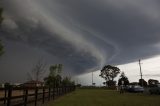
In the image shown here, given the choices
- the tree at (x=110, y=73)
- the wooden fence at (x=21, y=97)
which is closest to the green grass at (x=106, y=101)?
the wooden fence at (x=21, y=97)

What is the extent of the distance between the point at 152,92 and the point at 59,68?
109ft

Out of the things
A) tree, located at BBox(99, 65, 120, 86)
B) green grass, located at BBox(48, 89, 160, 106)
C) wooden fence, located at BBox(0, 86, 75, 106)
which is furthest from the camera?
tree, located at BBox(99, 65, 120, 86)

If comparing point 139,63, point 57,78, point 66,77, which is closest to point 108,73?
point 66,77

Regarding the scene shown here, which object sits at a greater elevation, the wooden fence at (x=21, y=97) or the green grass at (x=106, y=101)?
the wooden fence at (x=21, y=97)

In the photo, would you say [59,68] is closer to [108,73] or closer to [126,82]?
[108,73]

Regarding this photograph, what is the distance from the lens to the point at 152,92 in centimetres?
3891

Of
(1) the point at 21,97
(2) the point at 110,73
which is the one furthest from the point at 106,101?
(2) the point at 110,73

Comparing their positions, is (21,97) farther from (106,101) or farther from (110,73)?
(110,73)

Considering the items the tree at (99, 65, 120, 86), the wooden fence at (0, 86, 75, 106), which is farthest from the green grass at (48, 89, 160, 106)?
the tree at (99, 65, 120, 86)

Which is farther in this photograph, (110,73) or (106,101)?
(110,73)

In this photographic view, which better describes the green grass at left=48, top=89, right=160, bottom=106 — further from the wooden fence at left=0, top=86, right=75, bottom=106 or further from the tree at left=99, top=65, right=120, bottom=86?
the tree at left=99, top=65, right=120, bottom=86

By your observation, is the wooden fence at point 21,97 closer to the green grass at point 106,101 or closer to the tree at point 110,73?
the green grass at point 106,101

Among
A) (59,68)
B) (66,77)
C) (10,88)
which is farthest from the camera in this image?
(66,77)

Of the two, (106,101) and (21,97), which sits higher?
(21,97)
